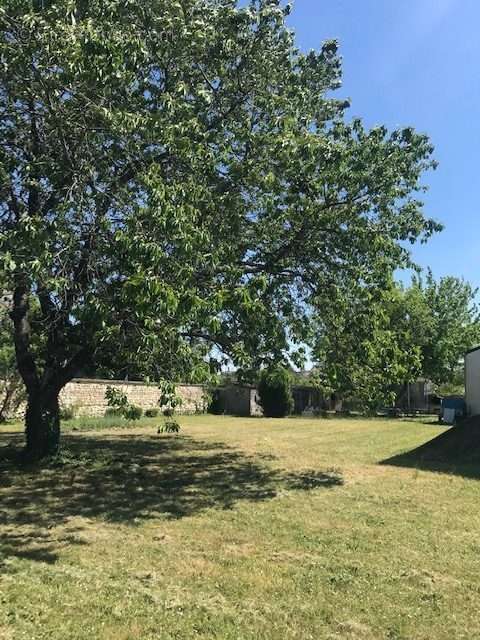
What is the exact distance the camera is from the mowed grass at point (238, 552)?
15.0ft

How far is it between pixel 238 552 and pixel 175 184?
13.4 ft

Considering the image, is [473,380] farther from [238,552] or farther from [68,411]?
[238,552]

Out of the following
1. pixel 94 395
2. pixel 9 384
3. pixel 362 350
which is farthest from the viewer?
pixel 94 395

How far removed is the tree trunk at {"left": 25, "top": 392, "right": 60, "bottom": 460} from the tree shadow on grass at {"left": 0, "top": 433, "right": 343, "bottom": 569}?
405 millimetres

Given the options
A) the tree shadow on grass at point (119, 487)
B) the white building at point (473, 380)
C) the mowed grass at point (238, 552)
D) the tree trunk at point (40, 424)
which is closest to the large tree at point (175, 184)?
the tree trunk at point (40, 424)

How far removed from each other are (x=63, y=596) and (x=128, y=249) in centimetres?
313

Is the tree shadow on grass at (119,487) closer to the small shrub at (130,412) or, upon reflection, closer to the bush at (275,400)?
the small shrub at (130,412)

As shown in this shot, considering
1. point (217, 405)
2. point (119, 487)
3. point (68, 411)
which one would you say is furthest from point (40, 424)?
point (217, 405)

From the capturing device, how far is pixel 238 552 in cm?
633

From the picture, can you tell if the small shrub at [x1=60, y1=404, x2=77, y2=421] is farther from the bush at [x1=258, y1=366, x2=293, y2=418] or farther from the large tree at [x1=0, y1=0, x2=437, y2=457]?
the bush at [x1=258, y1=366, x2=293, y2=418]

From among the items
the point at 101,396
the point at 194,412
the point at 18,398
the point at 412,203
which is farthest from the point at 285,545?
the point at 194,412

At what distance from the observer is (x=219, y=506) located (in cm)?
865

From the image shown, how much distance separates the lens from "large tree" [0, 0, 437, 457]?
623 cm

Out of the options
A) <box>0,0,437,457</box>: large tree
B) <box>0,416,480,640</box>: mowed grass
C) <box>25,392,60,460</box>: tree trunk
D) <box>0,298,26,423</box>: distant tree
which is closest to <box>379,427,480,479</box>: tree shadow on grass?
<box>0,416,480,640</box>: mowed grass
